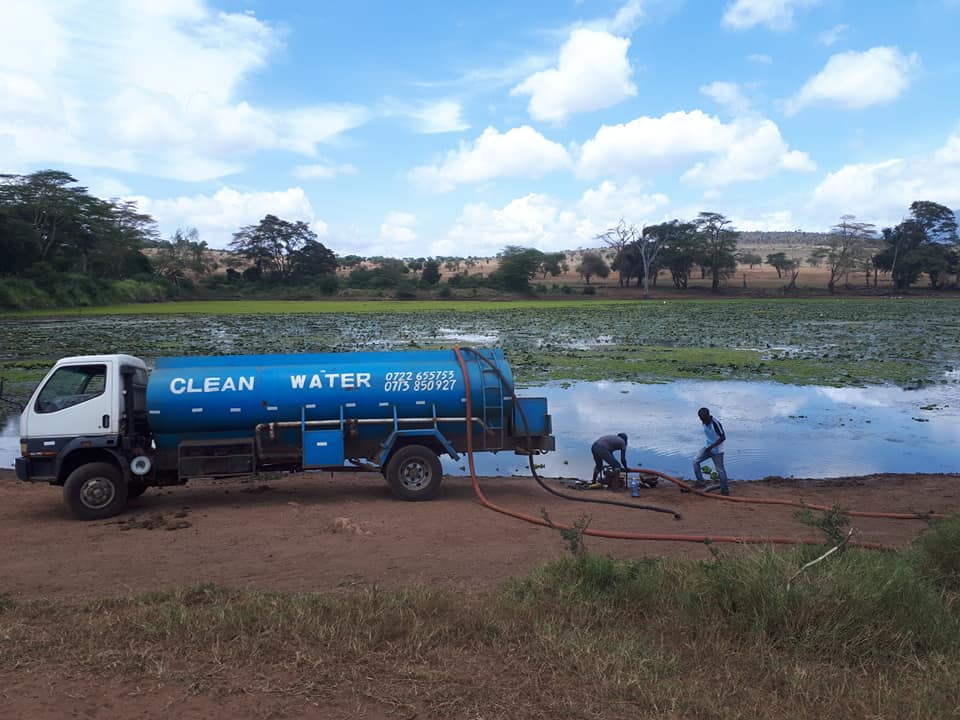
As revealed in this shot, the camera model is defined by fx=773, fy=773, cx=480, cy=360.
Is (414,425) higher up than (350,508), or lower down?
higher up

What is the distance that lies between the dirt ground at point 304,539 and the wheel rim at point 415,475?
0.36m

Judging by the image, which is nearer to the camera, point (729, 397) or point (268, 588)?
point (268, 588)

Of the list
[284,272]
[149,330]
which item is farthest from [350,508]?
[284,272]

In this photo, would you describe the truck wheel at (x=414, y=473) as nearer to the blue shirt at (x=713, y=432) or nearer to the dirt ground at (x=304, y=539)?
the dirt ground at (x=304, y=539)

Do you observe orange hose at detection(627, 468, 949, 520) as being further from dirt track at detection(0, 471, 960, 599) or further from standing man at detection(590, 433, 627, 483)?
standing man at detection(590, 433, 627, 483)

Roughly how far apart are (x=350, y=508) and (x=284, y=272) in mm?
89473

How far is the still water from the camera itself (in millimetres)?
15344

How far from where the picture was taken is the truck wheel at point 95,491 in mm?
10883

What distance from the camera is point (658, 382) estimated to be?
2555 cm

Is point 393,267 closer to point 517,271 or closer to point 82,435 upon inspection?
point 517,271

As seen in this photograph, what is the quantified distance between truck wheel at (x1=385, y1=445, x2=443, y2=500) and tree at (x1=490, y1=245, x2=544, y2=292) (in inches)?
3168

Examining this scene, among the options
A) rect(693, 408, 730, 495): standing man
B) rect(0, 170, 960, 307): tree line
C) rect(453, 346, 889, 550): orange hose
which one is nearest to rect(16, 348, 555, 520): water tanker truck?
rect(453, 346, 889, 550): orange hose

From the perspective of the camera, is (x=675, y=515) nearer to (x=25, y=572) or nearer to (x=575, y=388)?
(x=25, y=572)

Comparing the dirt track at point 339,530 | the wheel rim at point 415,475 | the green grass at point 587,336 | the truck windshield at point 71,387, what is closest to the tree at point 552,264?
the green grass at point 587,336
